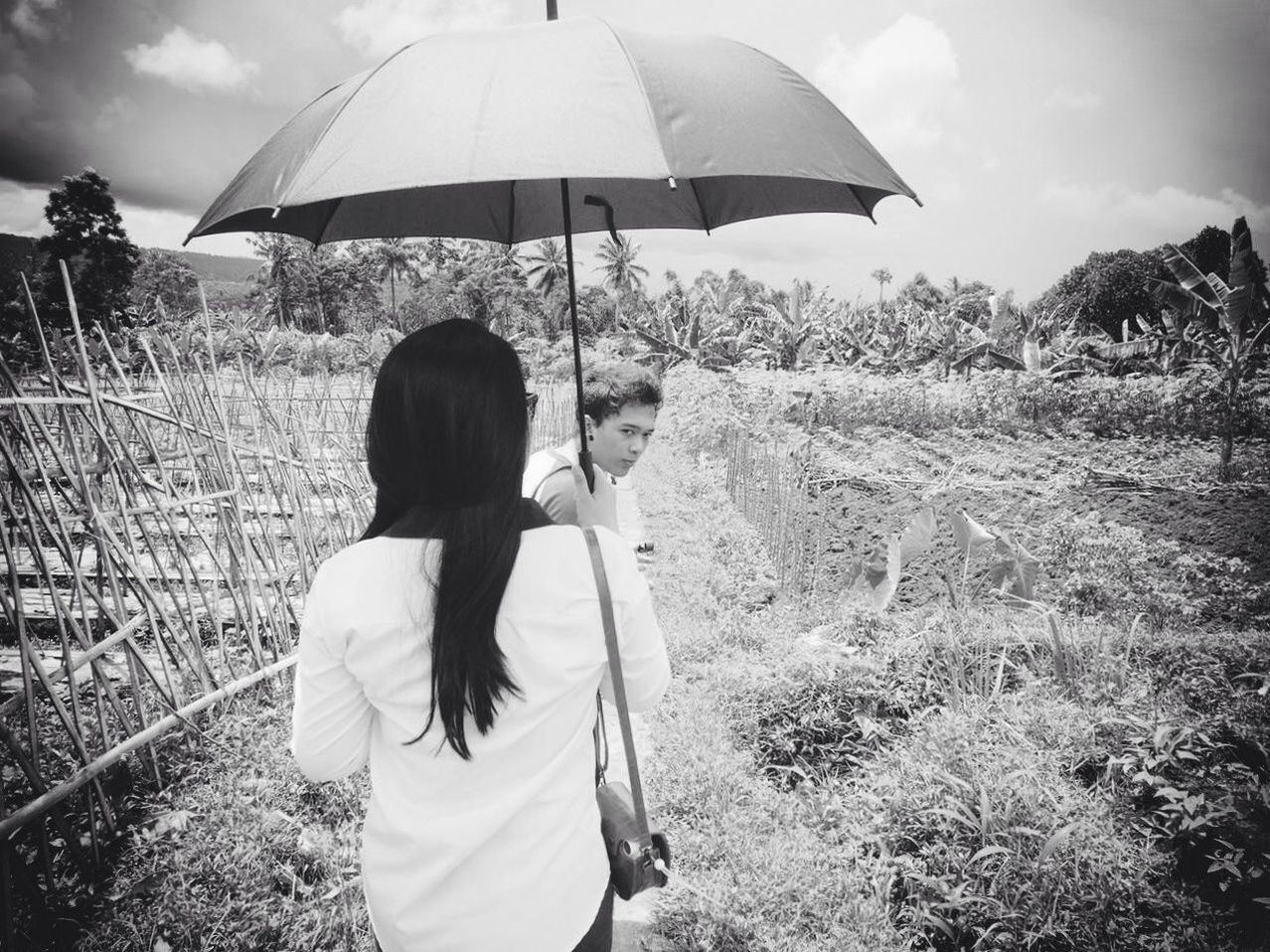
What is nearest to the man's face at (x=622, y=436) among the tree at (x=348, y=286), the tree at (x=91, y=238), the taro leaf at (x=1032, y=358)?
the taro leaf at (x=1032, y=358)

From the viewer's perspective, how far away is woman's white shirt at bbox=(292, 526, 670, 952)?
0.97m

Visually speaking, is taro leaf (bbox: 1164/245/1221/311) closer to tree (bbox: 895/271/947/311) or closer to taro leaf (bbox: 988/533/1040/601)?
taro leaf (bbox: 988/533/1040/601)

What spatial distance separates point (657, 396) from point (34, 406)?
2.16 m

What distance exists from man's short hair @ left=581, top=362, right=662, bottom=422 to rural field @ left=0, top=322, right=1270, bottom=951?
5.00 feet

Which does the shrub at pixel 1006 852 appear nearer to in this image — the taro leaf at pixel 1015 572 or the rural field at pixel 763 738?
the rural field at pixel 763 738

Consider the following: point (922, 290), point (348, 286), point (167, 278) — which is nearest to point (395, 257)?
point (348, 286)

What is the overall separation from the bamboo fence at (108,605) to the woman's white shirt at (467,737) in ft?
5.61

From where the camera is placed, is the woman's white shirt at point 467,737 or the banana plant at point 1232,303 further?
the banana plant at point 1232,303

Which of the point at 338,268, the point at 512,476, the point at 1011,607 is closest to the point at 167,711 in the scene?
the point at 512,476

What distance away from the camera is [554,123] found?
1.26 metres

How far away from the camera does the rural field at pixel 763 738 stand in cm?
216

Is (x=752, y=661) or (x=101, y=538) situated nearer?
(x=101, y=538)

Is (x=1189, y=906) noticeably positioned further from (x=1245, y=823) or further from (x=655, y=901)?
(x=655, y=901)

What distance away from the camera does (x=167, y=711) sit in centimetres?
291
